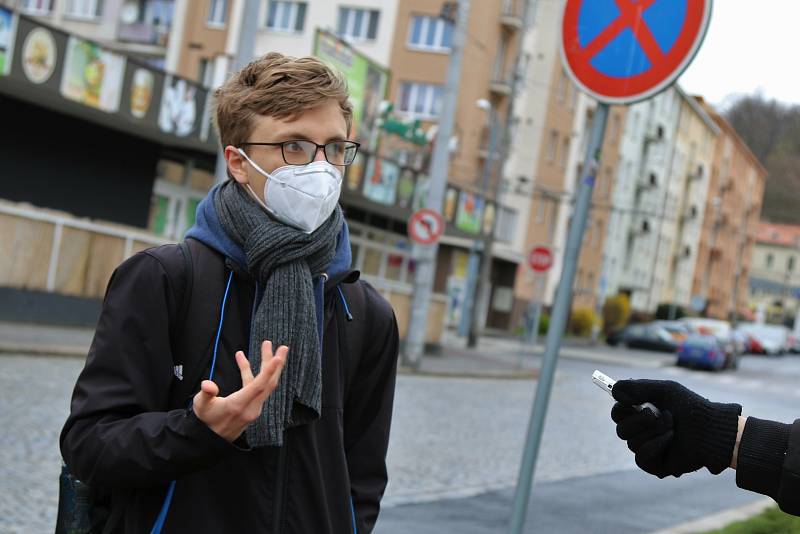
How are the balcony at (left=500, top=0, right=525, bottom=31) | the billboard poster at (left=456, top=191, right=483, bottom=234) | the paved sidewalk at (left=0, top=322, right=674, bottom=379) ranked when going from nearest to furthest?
1. the paved sidewalk at (left=0, top=322, right=674, bottom=379)
2. the billboard poster at (left=456, top=191, right=483, bottom=234)
3. the balcony at (left=500, top=0, right=525, bottom=31)

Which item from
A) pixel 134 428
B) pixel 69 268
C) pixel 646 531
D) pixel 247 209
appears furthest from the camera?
pixel 69 268

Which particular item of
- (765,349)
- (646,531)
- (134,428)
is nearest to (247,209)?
→ (134,428)

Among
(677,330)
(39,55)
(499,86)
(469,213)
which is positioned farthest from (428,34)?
(39,55)

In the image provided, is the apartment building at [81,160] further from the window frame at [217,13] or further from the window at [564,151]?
the window at [564,151]

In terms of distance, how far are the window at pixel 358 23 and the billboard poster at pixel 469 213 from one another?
42.5 feet

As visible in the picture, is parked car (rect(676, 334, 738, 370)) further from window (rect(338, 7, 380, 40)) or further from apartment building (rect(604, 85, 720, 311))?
apartment building (rect(604, 85, 720, 311))

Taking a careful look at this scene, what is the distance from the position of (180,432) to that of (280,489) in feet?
0.97

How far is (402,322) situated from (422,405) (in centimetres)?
1188

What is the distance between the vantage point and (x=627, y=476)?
12.2m

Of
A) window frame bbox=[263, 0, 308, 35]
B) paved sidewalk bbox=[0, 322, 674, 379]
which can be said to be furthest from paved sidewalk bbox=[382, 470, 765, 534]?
window frame bbox=[263, 0, 308, 35]

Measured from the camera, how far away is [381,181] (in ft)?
108

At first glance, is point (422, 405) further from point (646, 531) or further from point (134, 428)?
point (134, 428)

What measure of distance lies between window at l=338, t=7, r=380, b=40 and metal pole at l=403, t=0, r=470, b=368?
84.8 feet

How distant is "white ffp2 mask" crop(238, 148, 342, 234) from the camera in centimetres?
254
